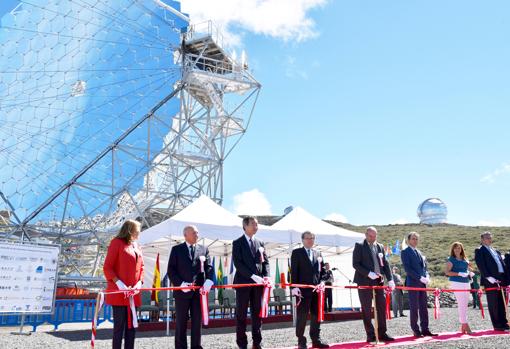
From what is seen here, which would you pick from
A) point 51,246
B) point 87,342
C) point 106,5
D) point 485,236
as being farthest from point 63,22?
point 485,236

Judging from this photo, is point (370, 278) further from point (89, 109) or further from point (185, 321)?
point (89, 109)

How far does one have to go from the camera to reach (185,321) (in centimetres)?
725

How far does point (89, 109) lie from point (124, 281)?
1634 cm

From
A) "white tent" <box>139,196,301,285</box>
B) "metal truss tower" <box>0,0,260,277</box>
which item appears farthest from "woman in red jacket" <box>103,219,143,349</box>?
"metal truss tower" <box>0,0,260,277</box>

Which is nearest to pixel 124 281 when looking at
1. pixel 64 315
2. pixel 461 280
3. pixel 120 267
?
pixel 120 267

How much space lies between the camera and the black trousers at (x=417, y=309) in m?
9.39

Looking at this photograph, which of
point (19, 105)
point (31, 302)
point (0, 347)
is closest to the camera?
point (0, 347)

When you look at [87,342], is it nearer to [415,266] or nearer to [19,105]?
[415,266]

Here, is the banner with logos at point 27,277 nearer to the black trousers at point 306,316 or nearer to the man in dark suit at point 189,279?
the man in dark suit at point 189,279

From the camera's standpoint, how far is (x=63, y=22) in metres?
21.8

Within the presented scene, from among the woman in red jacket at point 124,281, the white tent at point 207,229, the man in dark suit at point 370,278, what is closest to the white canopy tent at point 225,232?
the white tent at point 207,229

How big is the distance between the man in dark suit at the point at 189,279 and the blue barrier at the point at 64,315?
8.24 m

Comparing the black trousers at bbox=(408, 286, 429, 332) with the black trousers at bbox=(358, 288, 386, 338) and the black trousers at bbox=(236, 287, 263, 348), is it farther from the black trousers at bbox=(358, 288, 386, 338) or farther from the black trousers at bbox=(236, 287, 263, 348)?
the black trousers at bbox=(236, 287, 263, 348)

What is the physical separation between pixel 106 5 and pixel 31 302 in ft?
48.0
